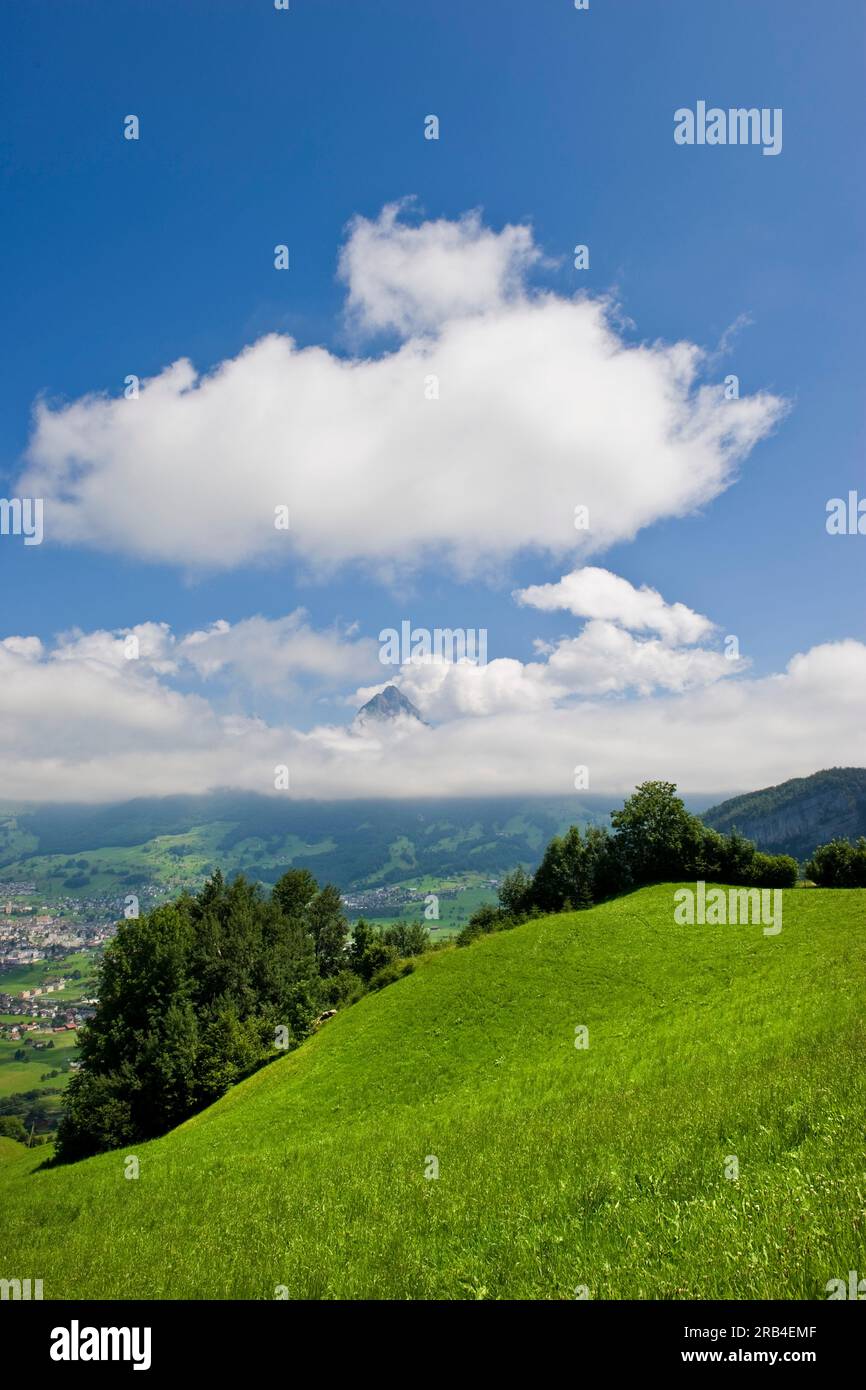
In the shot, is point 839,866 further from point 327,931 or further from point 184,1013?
point 327,931

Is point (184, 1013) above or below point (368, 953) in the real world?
above

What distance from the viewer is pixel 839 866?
66.1 meters

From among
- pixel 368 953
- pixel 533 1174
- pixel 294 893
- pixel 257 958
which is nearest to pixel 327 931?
pixel 294 893

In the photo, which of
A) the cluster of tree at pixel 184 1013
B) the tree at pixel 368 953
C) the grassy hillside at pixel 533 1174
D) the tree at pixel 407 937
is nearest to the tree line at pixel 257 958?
the cluster of tree at pixel 184 1013

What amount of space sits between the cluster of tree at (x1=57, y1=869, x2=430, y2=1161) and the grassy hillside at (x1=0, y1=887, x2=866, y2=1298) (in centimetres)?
1835

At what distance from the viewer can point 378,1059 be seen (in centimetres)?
3719

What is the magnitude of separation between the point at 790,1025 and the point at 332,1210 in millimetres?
17176

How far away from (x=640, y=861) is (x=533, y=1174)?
251ft

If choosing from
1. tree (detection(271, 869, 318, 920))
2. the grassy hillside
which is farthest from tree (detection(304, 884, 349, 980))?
the grassy hillside

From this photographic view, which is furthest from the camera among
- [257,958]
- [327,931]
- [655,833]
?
[327,931]

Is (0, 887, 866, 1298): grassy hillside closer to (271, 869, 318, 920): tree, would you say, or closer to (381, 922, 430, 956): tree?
(271, 869, 318, 920): tree
